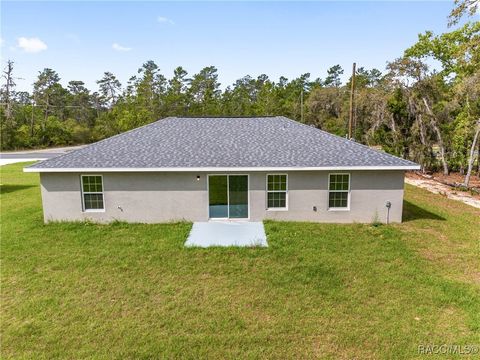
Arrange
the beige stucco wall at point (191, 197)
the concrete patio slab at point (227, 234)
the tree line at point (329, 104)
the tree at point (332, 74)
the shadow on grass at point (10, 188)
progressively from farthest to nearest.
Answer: the tree at point (332, 74) → the tree line at point (329, 104) → the shadow on grass at point (10, 188) → the beige stucco wall at point (191, 197) → the concrete patio slab at point (227, 234)

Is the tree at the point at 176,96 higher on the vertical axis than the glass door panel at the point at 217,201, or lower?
higher

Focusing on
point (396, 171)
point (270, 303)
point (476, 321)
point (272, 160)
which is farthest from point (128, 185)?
point (476, 321)

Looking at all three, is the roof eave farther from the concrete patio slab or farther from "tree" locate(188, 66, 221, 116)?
"tree" locate(188, 66, 221, 116)

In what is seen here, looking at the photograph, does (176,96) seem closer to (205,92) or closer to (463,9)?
(205,92)

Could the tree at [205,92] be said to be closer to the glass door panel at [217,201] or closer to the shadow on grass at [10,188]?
the shadow on grass at [10,188]

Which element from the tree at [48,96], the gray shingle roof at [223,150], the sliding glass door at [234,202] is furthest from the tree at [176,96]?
the sliding glass door at [234,202]

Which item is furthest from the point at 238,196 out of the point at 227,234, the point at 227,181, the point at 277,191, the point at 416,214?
the point at 416,214

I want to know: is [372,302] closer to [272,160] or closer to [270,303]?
[270,303]

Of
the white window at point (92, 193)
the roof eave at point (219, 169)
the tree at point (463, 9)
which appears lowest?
the white window at point (92, 193)
